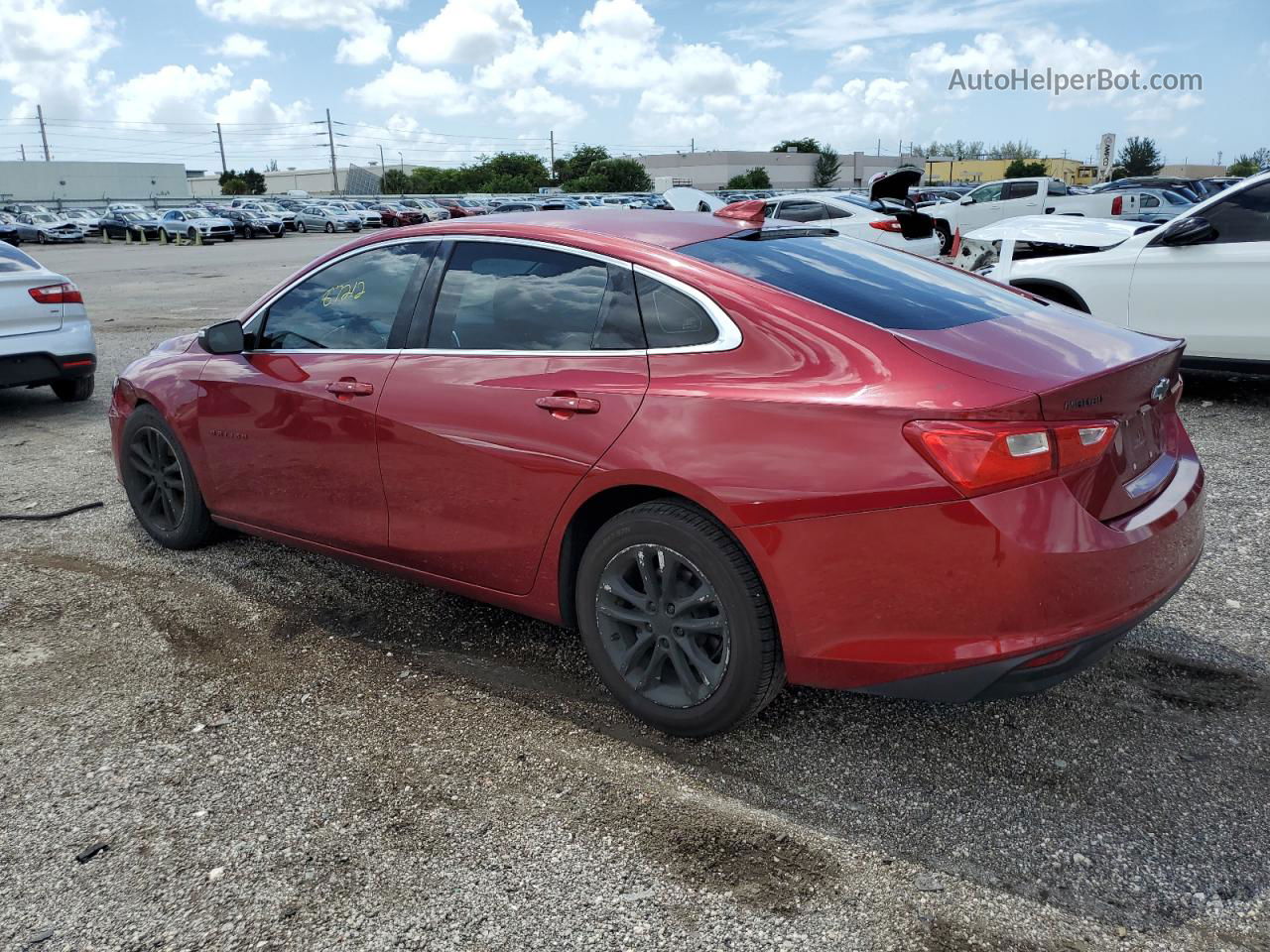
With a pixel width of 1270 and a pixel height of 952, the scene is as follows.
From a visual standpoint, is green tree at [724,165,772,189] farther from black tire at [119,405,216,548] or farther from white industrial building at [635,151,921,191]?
black tire at [119,405,216,548]

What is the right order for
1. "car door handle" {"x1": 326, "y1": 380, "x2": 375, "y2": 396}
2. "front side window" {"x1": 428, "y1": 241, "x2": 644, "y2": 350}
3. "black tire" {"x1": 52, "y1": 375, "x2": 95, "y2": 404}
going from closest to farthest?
"front side window" {"x1": 428, "y1": 241, "x2": 644, "y2": 350} < "car door handle" {"x1": 326, "y1": 380, "x2": 375, "y2": 396} < "black tire" {"x1": 52, "y1": 375, "x2": 95, "y2": 404}

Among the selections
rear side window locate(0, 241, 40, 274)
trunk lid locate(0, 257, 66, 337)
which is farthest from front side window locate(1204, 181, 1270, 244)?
rear side window locate(0, 241, 40, 274)

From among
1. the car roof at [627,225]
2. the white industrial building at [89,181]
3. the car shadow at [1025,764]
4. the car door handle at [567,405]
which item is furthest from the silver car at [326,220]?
the car door handle at [567,405]

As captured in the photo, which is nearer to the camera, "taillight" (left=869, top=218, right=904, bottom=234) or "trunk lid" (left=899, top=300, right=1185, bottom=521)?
"trunk lid" (left=899, top=300, right=1185, bottom=521)

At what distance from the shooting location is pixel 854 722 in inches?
133

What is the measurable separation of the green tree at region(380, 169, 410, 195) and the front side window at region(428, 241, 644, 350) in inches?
4259

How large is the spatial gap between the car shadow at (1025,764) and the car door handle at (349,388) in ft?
3.16

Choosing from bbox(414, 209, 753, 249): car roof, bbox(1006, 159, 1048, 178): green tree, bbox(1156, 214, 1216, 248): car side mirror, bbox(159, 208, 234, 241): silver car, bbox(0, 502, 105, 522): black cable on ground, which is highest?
bbox(1006, 159, 1048, 178): green tree

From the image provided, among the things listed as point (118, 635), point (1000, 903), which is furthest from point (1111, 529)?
point (118, 635)

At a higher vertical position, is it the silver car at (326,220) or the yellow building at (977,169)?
the yellow building at (977,169)

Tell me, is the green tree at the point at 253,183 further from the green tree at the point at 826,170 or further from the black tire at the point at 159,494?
the black tire at the point at 159,494

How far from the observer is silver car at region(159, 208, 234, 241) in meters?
42.1

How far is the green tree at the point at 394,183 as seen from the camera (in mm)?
107250

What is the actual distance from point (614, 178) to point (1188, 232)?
93562mm
